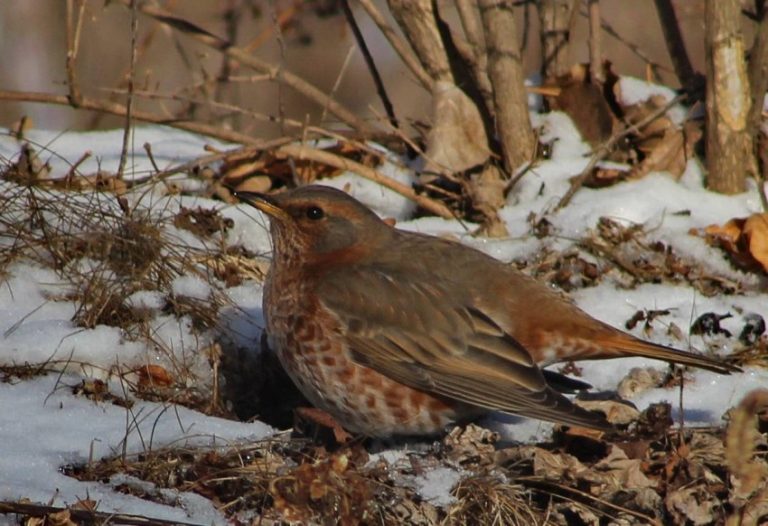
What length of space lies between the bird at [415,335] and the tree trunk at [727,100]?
5.98ft

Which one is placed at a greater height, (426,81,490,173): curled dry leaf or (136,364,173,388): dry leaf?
(426,81,490,173): curled dry leaf

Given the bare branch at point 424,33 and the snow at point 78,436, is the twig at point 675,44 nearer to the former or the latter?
the bare branch at point 424,33

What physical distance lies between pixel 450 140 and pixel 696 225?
1442 mm

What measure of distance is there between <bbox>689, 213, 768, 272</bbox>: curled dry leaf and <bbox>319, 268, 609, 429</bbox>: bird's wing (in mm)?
1751

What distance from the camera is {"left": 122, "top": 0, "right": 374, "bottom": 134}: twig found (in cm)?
690

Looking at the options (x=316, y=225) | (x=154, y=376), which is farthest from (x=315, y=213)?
(x=154, y=376)

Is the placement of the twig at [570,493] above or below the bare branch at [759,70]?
below

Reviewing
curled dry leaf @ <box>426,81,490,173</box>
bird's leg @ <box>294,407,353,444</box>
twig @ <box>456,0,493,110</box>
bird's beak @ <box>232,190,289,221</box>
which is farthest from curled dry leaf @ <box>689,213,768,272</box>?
bird's leg @ <box>294,407,353,444</box>

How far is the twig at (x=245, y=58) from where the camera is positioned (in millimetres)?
6898

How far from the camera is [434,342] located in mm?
5102

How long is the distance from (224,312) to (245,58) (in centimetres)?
187

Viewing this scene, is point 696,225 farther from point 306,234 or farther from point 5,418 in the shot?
point 5,418

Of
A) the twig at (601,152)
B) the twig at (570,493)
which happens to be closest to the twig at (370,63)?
the twig at (601,152)

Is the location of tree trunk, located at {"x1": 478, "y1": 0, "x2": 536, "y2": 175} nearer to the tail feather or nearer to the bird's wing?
the bird's wing
